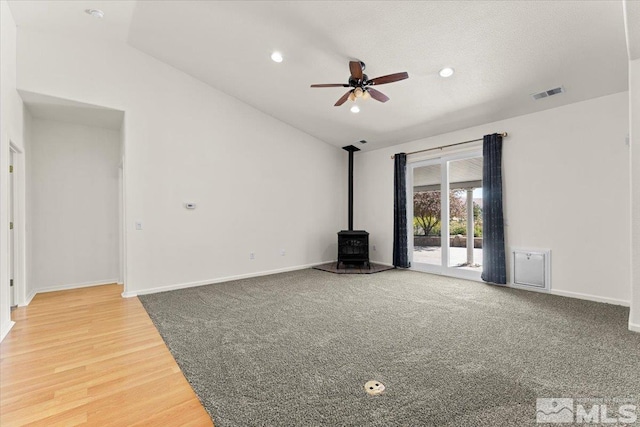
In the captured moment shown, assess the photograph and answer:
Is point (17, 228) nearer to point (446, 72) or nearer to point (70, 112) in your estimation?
point (70, 112)

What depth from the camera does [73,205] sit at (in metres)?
4.73

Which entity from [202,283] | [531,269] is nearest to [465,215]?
[531,269]

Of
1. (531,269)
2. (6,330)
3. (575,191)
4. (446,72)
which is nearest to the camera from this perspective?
(6,330)

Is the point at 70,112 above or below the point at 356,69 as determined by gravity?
below

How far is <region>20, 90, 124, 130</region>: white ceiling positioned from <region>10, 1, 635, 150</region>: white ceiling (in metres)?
0.87

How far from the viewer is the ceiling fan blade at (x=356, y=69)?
3.23 meters

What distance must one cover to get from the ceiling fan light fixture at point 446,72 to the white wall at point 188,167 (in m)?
3.28

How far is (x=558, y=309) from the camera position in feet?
11.4

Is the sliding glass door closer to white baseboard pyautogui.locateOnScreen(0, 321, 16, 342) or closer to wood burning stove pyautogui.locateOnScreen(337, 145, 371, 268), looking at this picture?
wood burning stove pyautogui.locateOnScreen(337, 145, 371, 268)

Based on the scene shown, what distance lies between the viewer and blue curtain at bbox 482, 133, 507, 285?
15.2 ft

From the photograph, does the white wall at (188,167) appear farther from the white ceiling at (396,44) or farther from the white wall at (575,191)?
the white wall at (575,191)

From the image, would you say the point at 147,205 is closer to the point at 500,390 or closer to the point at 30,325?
the point at 30,325

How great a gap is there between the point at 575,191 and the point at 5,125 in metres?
6.97
